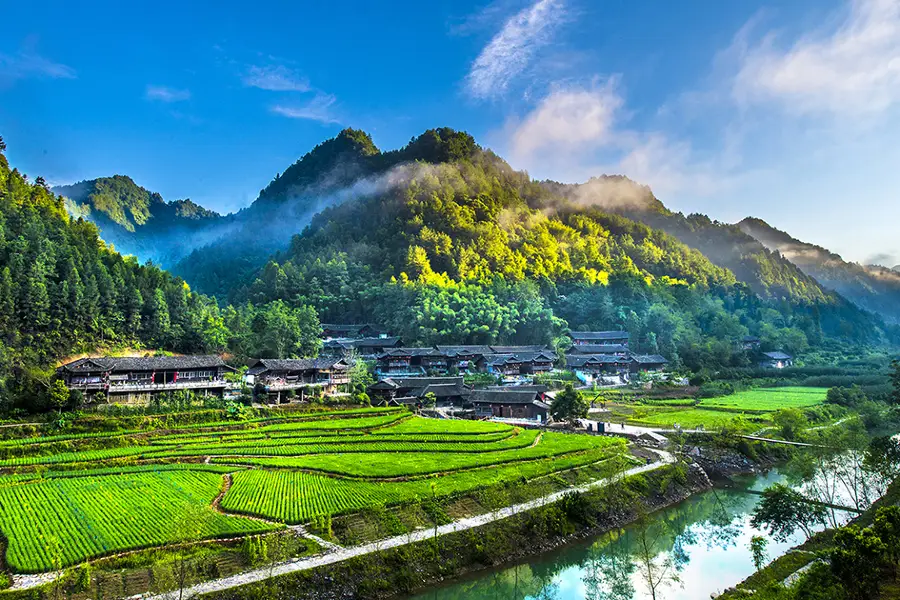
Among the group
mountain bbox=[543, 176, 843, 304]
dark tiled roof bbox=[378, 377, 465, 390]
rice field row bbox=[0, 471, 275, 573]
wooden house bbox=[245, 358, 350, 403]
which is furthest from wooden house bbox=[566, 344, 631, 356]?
mountain bbox=[543, 176, 843, 304]

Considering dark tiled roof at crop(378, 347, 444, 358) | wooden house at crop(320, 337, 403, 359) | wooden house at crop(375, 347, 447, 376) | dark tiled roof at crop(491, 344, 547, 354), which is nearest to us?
dark tiled roof at crop(378, 347, 444, 358)

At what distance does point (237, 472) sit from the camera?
30.8 m

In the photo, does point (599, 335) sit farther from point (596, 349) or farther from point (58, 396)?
point (58, 396)

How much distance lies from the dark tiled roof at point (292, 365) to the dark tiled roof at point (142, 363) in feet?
13.0

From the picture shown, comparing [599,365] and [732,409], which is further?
[599,365]

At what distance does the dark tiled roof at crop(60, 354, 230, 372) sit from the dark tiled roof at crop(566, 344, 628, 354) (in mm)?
52496

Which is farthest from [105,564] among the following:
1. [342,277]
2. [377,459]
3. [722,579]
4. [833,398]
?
[342,277]

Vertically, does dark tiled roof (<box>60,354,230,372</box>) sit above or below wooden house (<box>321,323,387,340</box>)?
below

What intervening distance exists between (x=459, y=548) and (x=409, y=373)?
49937 mm

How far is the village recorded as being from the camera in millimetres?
44250

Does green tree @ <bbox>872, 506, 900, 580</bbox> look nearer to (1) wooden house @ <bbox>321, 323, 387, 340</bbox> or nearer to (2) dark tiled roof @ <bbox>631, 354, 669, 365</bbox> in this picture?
(2) dark tiled roof @ <bbox>631, 354, 669, 365</bbox>

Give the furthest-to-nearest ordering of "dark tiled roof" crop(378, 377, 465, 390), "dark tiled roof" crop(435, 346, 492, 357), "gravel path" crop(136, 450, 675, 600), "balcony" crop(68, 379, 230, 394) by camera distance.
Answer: "dark tiled roof" crop(435, 346, 492, 357) → "dark tiled roof" crop(378, 377, 465, 390) → "balcony" crop(68, 379, 230, 394) → "gravel path" crop(136, 450, 675, 600)

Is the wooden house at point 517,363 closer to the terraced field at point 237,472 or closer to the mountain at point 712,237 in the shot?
the terraced field at point 237,472

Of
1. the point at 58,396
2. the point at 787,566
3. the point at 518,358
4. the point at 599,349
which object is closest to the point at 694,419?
the point at 518,358
